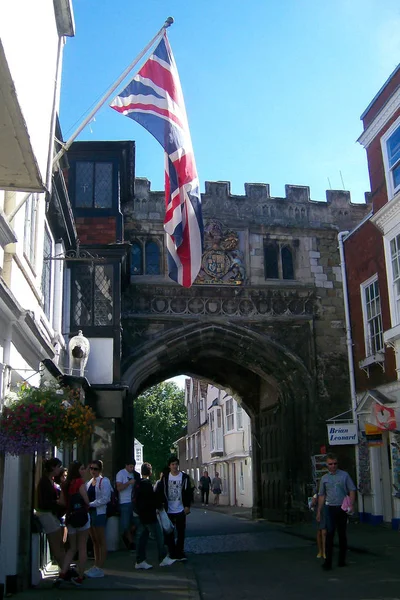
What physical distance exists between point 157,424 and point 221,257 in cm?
3789

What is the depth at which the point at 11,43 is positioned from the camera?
4605mm

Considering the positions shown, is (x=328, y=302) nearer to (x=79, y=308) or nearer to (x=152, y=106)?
(x=79, y=308)

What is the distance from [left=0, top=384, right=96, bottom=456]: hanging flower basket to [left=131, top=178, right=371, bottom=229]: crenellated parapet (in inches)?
469

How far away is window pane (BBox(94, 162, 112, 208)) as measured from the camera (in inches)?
656

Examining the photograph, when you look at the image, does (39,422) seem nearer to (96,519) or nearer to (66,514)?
(66,514)

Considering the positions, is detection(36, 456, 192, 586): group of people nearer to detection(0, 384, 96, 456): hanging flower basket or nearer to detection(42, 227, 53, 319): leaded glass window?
detection(0, 384, 96, 456): hanging flower basket

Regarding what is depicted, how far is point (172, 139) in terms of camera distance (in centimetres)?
1095

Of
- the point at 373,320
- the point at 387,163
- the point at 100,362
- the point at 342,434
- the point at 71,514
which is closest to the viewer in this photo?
the point at 71,514

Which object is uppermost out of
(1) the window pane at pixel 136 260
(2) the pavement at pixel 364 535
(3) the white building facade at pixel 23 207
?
(1) the window pane at pixel 136 260

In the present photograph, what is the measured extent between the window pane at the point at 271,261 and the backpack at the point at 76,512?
39.5 feet

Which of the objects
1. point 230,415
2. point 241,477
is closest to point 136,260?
point 241,477

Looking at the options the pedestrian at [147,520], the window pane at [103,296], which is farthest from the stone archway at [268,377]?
the pedestrian at [147,520]

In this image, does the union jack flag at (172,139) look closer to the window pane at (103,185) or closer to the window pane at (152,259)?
the window pane at (103,185)

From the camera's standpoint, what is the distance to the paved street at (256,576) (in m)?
7.84
